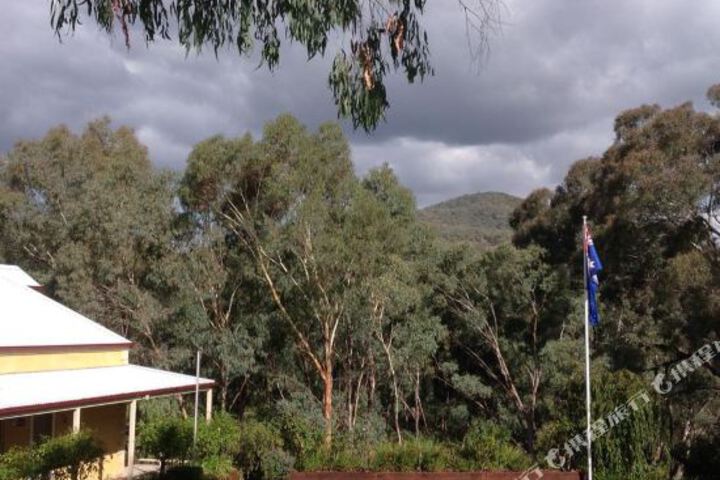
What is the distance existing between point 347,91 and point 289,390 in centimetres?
2293

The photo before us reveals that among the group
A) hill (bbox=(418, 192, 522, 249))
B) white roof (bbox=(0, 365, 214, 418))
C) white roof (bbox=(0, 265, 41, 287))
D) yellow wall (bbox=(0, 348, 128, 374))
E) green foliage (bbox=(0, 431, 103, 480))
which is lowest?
green foliage (bbox=(0, 431, 103, 480))

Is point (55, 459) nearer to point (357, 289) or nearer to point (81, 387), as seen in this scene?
point (81, 387)

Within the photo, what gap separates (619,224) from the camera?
2138 cm

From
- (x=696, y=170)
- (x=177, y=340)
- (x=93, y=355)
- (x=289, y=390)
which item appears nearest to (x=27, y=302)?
(x=93, y=355)

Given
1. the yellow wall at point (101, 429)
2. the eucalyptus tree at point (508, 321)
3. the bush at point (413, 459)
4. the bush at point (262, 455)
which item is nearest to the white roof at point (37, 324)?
the yellow wall at point (101, 429)

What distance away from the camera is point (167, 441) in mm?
18188

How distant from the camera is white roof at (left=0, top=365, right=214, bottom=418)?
14.9m

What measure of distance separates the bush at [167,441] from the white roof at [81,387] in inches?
34.7

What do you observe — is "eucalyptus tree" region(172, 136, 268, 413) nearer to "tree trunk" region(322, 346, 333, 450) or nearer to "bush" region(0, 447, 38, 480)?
"tree trunk" region(322, 346, 333, 450)

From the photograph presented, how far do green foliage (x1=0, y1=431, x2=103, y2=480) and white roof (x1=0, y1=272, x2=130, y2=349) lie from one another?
3.62 meters

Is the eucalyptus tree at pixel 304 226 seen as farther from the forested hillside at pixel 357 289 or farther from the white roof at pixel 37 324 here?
the white roof at pixel 37 324

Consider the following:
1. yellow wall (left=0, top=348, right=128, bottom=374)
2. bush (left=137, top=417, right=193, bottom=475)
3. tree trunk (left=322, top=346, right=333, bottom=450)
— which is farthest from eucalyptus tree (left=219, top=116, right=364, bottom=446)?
bush (left=137, top=417, right=193, bottom=475)

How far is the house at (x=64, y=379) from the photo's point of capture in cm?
1614

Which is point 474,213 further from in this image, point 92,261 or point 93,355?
point 93,355
